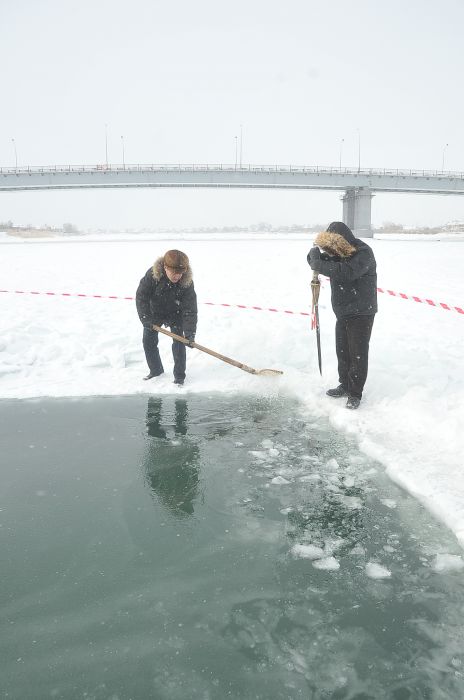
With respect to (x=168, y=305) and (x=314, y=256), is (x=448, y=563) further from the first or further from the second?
(x=168, y=305)

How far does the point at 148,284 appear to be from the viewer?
6.16m

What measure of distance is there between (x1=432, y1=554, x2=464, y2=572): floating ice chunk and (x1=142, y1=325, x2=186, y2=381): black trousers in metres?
4.15

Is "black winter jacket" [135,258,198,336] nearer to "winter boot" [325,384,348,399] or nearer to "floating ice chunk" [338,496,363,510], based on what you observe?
"winter boot" [325,384,348,399]

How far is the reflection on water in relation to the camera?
142 inches

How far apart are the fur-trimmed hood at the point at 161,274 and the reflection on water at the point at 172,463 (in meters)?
1.73

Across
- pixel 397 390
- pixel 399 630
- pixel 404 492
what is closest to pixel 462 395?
pixel 397 390

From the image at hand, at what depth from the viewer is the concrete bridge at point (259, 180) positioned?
47.7 m

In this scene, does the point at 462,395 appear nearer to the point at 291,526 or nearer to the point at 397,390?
the point at 397,390

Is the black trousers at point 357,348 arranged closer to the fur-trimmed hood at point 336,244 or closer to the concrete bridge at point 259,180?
the fur-trimmed hood at point 336,244

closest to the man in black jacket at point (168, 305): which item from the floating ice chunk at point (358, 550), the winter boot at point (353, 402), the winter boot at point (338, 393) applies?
the winter boot at point (338, 393)

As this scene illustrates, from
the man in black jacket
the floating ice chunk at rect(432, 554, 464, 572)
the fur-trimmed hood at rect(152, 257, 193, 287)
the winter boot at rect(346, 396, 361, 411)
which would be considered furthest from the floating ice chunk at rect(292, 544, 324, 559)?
the fur-trimmed hood at rect(152, 257, 193, 287)

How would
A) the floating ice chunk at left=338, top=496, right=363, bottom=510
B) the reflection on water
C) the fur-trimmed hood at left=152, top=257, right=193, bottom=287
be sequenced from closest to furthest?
1. the floating ice chunk at left=338, top=496, right=363, bottom=510
2. the reflection on water
3. the fur-trimmed hood at left=152, top=257, right=193, bottom=287

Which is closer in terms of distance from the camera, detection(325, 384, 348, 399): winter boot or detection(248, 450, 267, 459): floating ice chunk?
detection(248, 450, 267, 459): floating ice chunk

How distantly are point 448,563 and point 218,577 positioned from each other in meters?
1.42
